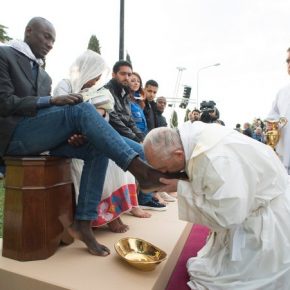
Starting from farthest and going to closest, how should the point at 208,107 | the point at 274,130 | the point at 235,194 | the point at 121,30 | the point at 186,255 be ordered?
1. the point at 208,107
2. the point at 121,30
3. the point at 274,130
4. the point at 186,255
5. the point at 235,194

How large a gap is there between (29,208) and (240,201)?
4.29 feet

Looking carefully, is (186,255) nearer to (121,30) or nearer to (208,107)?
(208,107)

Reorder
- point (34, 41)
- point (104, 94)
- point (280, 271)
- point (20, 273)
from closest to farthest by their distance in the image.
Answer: point (280, 271)
point (20, 273)
point (34, 41)
point (104, 94)

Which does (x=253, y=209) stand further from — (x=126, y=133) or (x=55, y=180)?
(x=126, y=133)

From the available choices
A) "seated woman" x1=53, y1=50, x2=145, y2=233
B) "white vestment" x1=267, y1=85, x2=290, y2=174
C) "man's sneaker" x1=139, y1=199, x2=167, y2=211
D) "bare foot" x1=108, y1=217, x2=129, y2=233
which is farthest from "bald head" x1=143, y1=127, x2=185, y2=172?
"white vestment" x1=267, y1=85, x2=290, y2=174

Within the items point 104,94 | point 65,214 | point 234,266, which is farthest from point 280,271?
point 104,94

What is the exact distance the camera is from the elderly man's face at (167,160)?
184 centimetres

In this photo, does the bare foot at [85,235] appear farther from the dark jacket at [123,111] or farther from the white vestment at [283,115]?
the white vestment at [283,115]

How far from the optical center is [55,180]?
2320 millimetres

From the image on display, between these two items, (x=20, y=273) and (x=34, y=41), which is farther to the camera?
(x=34, y=41)

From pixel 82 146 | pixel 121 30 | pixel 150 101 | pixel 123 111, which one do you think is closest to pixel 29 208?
pixel 82 146

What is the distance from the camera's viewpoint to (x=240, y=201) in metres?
1.65

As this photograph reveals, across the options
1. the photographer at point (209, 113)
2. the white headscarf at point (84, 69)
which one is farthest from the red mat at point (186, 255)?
the photographer at point (209, 113)

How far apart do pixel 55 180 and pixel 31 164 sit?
229mm
